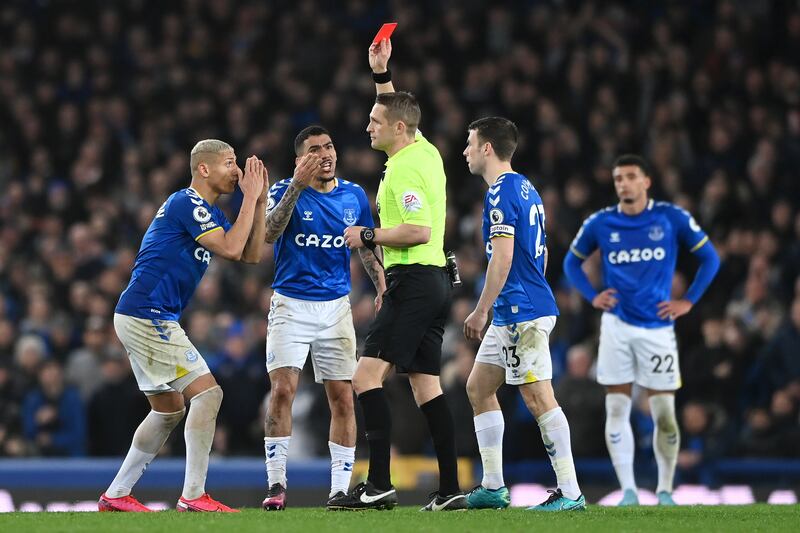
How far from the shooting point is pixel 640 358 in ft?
35.6

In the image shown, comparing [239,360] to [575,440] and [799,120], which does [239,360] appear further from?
[799,120]

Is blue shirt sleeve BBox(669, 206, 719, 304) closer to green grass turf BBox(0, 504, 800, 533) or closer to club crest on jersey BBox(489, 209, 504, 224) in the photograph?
green grass turf BBox(0, 504, 800, 533)

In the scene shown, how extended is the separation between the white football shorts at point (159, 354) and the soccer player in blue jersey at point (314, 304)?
59cm

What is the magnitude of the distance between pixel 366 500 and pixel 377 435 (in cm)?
42

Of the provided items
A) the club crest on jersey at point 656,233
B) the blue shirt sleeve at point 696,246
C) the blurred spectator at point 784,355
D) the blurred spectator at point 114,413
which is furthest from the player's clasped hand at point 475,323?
the blurred spectator at point 114,413

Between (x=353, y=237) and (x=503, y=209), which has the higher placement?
(x=503, y=209)

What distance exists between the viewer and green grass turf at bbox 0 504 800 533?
7.15 meters

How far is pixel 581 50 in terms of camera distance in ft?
61.5

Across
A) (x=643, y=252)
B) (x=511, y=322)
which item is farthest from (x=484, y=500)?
(x=643, y=252)

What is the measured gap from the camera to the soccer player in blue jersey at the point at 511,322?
852 cm

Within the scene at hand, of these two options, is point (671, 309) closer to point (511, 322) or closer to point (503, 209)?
point (511, 322)

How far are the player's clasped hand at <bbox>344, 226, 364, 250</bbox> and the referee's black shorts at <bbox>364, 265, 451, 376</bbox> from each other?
1.04 feet

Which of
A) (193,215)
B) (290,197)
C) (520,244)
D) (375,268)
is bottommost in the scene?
(375,268)

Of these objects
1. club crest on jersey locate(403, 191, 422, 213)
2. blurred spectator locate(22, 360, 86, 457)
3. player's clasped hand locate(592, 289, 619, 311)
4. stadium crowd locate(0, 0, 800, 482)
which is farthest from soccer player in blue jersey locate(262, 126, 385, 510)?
blurred spectator locate(22, 360, 86, 457)
